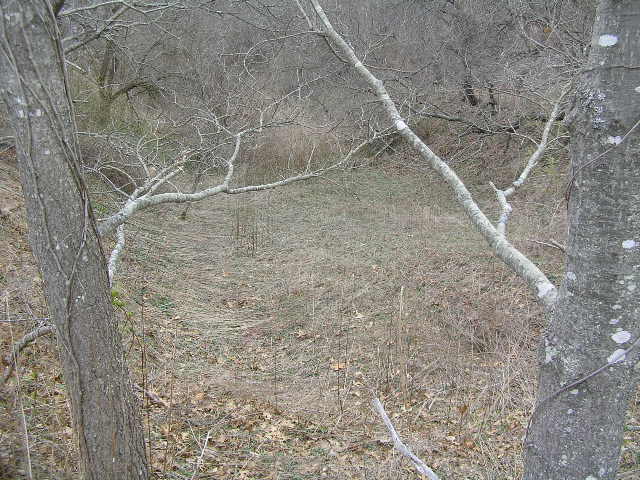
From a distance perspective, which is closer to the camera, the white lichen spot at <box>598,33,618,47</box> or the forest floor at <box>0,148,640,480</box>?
the white lichen spot at <box>598,33,618,47</box>

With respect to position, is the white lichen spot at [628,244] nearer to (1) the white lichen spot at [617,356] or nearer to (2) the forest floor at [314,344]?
(1) the white lichen spot at [617,356]

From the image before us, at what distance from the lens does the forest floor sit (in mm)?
4000

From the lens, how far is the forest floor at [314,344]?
400 centimetres

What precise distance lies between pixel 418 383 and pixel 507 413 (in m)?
1.05

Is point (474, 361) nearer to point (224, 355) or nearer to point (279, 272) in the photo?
point (224, 355)

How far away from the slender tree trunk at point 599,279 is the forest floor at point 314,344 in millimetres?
1709

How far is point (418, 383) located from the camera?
18.0ft

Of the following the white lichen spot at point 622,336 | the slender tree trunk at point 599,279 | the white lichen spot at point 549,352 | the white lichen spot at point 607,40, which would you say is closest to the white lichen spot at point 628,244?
the slender tree trunk at point 599,279

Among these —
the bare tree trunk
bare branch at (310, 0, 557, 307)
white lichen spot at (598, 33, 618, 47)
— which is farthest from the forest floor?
white lichen spot at (598, 33, 618, 47)

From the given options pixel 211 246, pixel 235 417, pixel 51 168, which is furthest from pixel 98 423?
pixel 211 246

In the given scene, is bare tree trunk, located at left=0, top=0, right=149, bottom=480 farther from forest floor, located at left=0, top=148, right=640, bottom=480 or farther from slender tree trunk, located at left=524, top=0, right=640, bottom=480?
slender tree trunk, located at left=524, top=0, right=640, bottom=480

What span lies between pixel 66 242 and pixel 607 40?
2.09m

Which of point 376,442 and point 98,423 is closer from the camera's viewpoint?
point 98,423

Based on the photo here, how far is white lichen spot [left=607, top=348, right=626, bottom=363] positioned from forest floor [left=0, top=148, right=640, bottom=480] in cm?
174
